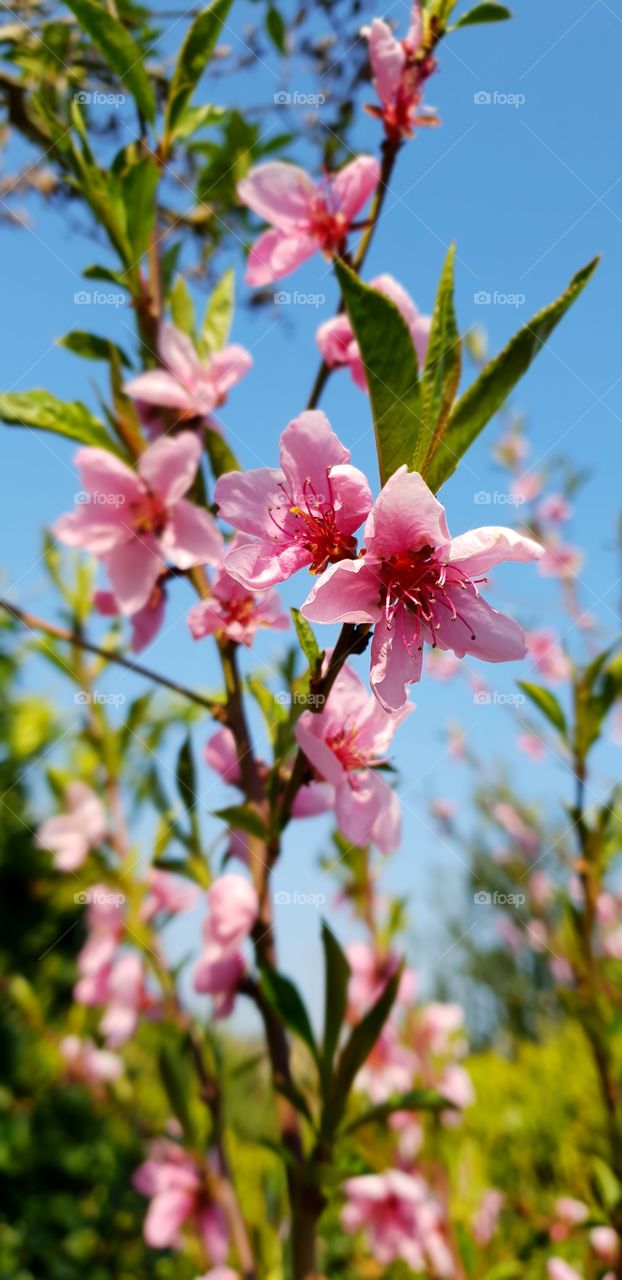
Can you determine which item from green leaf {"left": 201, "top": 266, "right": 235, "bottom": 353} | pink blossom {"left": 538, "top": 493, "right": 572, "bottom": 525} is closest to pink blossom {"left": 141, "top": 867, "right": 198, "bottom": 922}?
green leaf {"left": 201, "top": 266, "right": 235, "bottom": 353}

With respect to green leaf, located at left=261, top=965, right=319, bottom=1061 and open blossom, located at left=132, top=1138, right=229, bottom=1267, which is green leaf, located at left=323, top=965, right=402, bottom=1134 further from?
open blossom, located at left=132, top=1138, right=229, bottom=1267

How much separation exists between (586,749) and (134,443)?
785mm

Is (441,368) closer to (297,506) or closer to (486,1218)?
(297,506)

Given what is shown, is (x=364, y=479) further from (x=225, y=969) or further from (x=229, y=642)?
(x=225, y=969)

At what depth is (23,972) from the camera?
179 inches

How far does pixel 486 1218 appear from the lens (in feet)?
6.44

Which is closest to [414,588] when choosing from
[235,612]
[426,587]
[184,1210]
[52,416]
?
[426,587]

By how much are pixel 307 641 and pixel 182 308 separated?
67 cm

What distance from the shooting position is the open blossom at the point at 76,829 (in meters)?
1.74

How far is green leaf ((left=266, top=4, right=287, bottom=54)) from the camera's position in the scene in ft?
5.24

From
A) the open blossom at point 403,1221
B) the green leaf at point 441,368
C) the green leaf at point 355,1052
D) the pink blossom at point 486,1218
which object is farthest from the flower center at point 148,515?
the pink blossom at point 486,1218

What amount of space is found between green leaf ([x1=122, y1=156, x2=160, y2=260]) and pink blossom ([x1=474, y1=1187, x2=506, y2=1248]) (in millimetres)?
1960

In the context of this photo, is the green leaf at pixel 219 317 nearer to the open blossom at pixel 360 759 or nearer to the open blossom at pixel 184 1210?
the open blossom at pixel 360 759

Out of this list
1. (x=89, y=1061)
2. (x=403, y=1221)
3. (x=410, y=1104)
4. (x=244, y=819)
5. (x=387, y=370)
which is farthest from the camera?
(x=89, y=1061)
